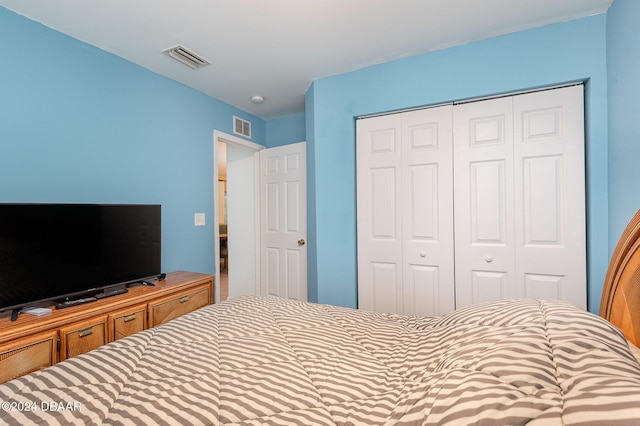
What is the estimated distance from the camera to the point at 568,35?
201 centimetres

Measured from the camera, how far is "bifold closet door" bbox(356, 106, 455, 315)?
7.93ft

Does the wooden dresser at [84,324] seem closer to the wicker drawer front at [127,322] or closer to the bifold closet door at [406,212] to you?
the wicker drawer front at [127,322]

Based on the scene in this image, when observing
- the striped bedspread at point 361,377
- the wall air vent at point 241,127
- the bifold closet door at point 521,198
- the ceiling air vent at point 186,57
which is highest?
the ceiling air vent at point 186,57

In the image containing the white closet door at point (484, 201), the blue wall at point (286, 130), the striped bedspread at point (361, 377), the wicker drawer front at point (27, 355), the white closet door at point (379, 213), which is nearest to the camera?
the striped bedspread at point (361, 377)

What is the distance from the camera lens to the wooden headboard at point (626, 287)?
104 centimetres

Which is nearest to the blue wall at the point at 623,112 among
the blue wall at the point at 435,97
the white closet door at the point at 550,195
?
the blue wall at the point at 435,97

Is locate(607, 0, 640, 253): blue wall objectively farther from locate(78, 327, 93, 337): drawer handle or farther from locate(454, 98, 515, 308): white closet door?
locate(78, 327, 93, 337): drawer handle

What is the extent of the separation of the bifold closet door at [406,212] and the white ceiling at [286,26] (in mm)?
571

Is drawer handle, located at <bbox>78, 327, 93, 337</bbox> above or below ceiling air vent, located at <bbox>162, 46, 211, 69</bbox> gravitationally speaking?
below

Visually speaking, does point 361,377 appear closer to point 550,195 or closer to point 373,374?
point 373,374

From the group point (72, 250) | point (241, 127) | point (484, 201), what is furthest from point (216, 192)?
point (484, 201)

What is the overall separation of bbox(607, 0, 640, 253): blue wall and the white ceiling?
0.90ft

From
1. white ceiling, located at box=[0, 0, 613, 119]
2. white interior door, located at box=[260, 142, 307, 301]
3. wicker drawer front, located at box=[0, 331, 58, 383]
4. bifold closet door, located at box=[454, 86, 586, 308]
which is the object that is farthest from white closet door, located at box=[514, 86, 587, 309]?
wicker drawer front, located at box=[0, 331, 58, 383]

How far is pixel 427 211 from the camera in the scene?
2.47m
